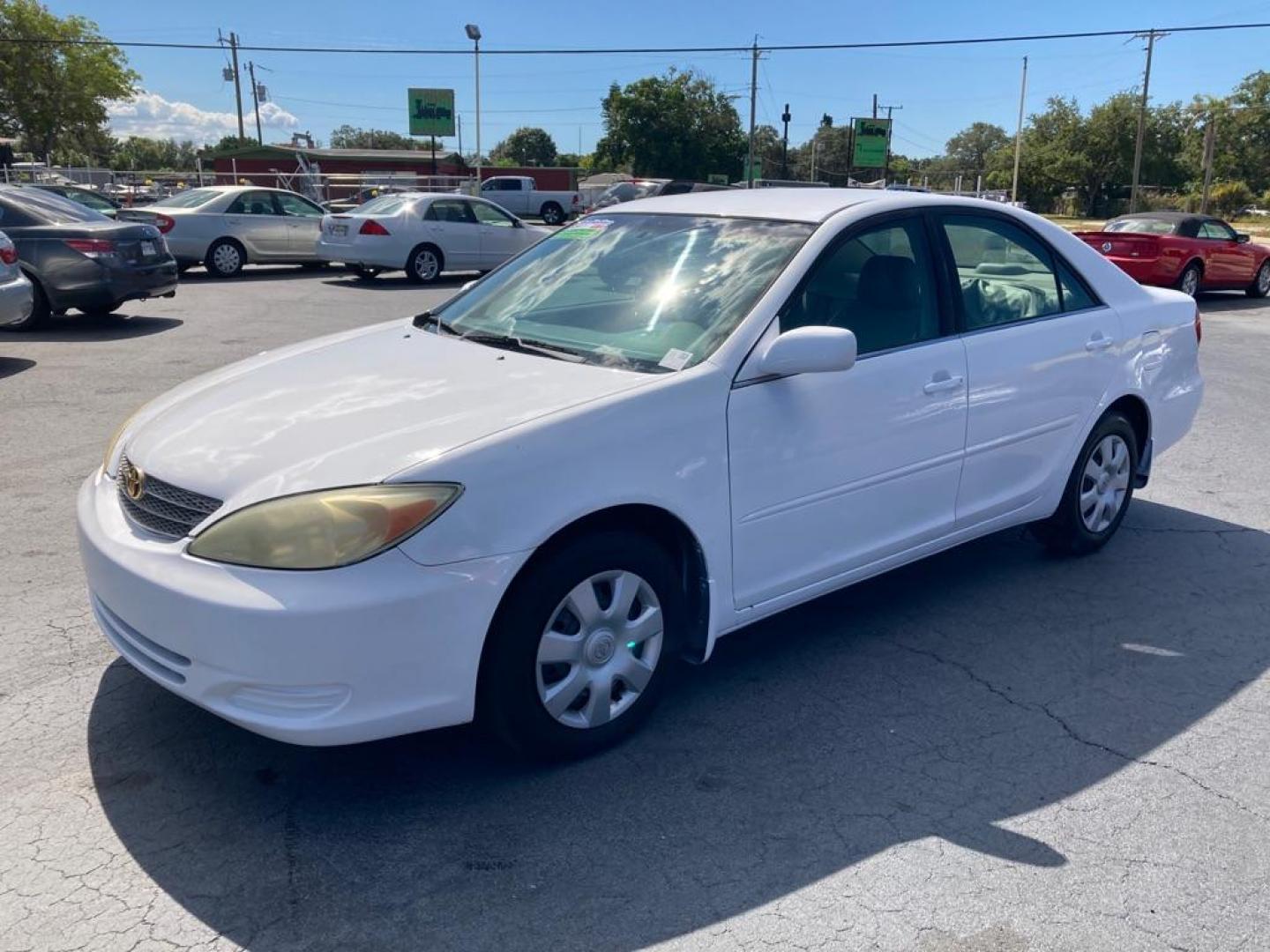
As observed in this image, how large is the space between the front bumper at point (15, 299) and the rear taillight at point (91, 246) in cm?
180

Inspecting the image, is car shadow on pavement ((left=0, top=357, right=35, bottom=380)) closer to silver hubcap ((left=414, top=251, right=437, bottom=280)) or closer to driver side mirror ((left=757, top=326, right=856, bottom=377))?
driver side mirror ((left=757, top=326, right=856, bottom=377))

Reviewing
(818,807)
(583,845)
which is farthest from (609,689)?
(818,807)

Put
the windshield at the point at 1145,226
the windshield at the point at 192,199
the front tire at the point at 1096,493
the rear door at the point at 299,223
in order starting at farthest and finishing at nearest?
the rear door at the point at 299,223 < the windshield at the point at 192,199 < the windshield at the point at 1145,226 < the front tire at the point at 1096,493

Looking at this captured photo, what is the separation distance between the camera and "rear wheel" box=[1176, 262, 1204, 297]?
1686cm

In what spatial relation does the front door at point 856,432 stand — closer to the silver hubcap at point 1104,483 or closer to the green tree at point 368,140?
the silver hubcap at point 1104,483

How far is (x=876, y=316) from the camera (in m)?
4.01

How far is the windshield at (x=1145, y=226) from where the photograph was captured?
653 inches

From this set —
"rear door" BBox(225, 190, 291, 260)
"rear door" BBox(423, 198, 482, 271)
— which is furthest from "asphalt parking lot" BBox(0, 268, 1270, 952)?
"rear door" BBox(225, 190, 291, 260)

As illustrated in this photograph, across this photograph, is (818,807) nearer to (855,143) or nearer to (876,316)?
(876,316)

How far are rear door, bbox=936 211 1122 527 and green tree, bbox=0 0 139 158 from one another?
60.3 m

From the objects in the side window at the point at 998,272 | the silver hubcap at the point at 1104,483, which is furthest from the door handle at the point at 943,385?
the silver hubcap at the point at 1104,483

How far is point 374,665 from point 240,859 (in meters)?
0.63

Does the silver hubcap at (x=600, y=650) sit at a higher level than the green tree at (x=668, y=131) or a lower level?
lower

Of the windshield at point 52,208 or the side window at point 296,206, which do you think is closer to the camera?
the windshield at point 52,208
